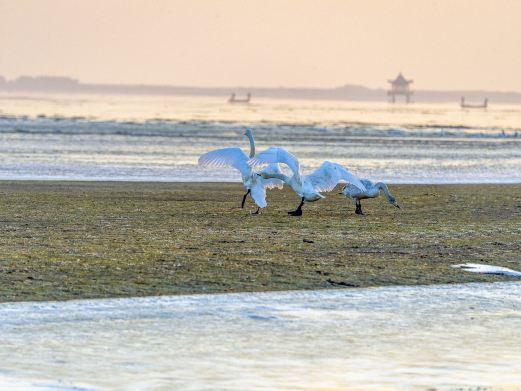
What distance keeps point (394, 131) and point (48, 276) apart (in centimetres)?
5602

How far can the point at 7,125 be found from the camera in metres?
63.7

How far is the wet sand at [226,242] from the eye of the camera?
45.4 feet

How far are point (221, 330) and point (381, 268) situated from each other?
4224 mm

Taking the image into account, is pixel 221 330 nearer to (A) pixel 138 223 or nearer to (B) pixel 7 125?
(A) pixel 138 223

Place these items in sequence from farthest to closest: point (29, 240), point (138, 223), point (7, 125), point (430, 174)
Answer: point (7, 125) → point (430, 174) → point (138, 223) → point (29, 240)

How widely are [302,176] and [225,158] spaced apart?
1780 mm

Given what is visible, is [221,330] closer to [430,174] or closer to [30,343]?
[30,343]

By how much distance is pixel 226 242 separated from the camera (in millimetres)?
17219

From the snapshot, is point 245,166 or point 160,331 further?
point 245,166

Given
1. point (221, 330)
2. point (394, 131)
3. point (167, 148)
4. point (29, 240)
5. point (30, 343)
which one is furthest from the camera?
point (394, 131)

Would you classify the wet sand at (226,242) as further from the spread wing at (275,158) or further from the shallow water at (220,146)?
the shallow water at (220,146)

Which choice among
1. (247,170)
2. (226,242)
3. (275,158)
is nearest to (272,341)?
(226,242)

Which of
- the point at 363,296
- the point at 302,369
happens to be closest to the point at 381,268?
the point at 363,296

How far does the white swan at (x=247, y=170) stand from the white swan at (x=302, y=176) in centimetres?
18
